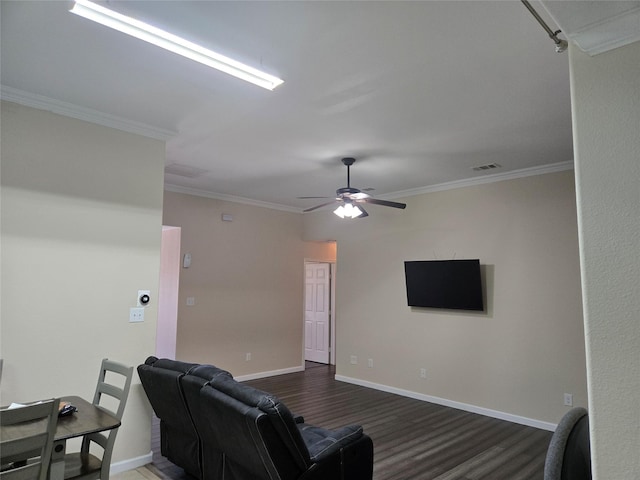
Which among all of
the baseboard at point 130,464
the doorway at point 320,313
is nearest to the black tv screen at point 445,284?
the doorway at point 320,313

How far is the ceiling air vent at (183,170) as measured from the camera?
504 cm

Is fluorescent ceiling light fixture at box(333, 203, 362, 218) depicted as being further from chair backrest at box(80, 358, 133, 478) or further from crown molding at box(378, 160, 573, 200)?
chair backrest at box(80, 358, 133, 478)

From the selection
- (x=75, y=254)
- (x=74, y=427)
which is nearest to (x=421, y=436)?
(x=74, y=427)

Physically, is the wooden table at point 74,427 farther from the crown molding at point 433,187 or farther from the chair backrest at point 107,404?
the crown molding at point 433,187

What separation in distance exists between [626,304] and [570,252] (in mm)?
3807

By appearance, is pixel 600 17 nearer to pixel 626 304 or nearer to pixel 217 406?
pixel 626 304

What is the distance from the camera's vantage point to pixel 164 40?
209 centimetres

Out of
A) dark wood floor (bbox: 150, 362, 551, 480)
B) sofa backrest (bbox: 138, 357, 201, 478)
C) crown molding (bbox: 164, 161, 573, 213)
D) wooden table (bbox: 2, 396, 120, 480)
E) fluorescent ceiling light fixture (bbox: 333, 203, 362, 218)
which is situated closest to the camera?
wooden table (bbox: 2, 396, 120, 480)

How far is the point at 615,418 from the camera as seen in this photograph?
1.16 metres

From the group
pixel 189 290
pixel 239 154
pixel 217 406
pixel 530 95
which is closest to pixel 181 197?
pixel 189 290

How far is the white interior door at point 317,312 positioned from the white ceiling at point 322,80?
167 inches

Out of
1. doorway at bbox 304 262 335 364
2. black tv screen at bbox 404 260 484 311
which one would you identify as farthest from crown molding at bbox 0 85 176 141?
doorway at bbox 304 262 335 364

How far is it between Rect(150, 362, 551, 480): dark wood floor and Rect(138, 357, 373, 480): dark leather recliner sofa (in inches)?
20.3

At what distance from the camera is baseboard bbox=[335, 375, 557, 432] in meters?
4.56
